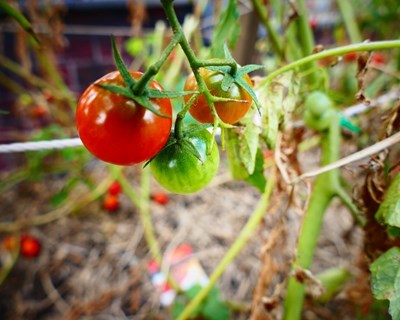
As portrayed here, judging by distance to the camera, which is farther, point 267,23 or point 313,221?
point 267,23

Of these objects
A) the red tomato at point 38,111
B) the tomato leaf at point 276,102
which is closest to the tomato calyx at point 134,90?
the tomato leaf at point 276,102

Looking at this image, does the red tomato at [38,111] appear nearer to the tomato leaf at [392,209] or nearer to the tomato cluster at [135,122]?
the tomato cluster at [135,122]

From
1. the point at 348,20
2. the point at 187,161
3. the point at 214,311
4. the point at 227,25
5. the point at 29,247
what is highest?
the point at 348,20

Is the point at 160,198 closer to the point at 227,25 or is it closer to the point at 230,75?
the point at 227,25

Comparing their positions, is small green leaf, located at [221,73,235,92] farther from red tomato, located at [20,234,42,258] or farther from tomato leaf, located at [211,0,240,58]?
red tomato, located at [20,234,42,258]

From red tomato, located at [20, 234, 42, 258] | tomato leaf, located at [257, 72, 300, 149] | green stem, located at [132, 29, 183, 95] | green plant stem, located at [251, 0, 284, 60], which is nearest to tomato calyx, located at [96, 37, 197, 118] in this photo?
green stem, located at [132, 29, 183, 95]

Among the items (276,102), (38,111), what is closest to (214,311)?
(276,102)

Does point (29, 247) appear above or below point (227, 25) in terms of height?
below
